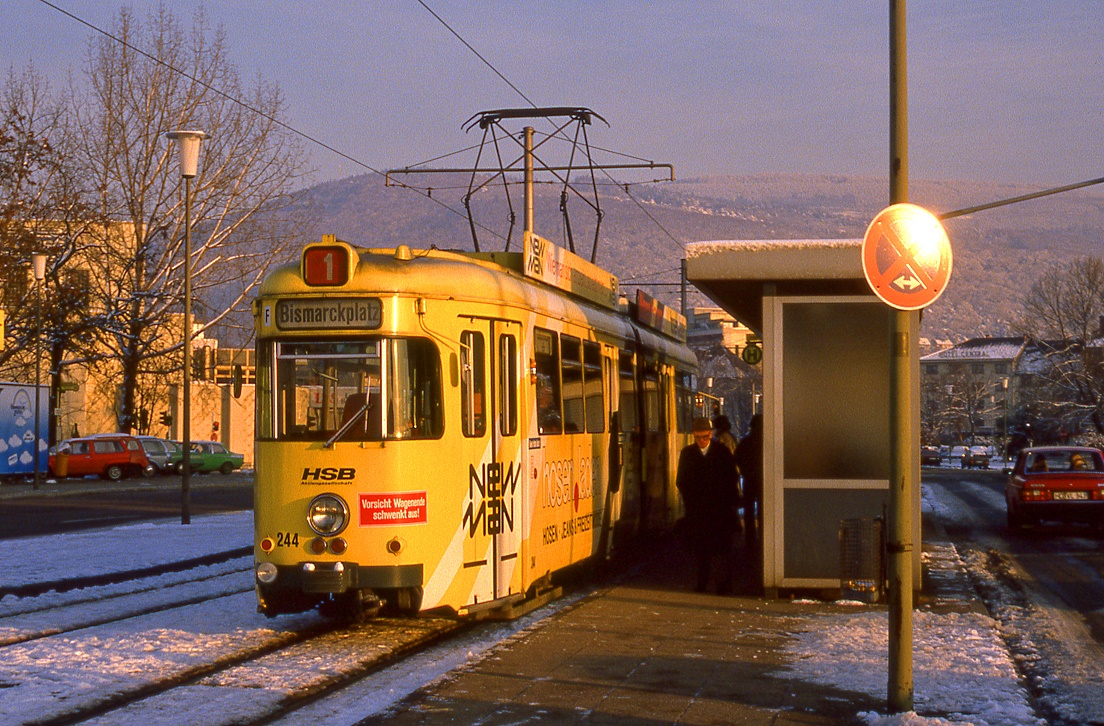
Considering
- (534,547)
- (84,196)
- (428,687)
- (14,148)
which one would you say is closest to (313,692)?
(428,687)

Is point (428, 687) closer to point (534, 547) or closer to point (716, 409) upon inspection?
point (534, 547)

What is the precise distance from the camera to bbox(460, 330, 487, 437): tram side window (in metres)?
11.0

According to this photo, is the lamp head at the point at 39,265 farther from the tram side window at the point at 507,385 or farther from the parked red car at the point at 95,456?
the tram side window at the point at 507,385

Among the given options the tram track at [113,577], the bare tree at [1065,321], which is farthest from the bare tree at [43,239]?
the bare tree at [1065,321]

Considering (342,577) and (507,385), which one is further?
(507,385)

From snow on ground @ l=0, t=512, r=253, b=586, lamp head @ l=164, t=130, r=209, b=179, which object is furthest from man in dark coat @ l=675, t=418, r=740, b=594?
lamp head @ l=164, t=130, r=209, b=179

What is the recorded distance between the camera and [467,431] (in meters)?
11.0

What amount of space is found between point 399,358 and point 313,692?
2.76m

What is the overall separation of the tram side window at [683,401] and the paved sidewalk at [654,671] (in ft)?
23.8

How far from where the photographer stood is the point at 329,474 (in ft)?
34.3

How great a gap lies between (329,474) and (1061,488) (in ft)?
53.9

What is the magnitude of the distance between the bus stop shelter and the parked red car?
38831mm

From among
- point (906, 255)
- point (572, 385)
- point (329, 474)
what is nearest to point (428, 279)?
point (329, 474)

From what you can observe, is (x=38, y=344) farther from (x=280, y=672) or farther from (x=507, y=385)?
(x=280, y=672)
